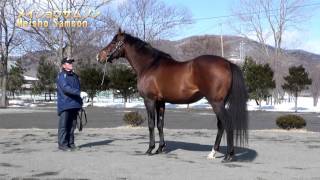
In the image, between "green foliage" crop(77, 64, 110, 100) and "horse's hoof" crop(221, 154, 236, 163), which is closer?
"horse's hoof" crop(221, 154, 236, 163)

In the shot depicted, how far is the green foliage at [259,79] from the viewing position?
4666 centimetres

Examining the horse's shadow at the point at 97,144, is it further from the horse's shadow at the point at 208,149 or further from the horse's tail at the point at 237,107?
the horse's tail at the point at 237,107

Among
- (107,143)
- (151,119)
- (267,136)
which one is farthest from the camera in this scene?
(267,136)

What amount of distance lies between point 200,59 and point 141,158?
2.24 metres

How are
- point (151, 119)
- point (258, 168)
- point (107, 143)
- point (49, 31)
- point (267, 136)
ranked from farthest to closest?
1. point (49, 31)
2. point (267, 136)
3. point (107, 143)
4. point (151, 119)
5. point (258, 168)

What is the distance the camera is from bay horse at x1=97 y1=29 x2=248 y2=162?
32.0ft

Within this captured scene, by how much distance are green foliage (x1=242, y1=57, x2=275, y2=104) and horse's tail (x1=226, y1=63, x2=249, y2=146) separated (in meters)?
36.6

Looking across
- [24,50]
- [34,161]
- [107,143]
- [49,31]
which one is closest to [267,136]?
[107,143]

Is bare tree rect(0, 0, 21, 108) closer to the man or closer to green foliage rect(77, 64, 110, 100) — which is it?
green foliage rect(77, 64, 110, 100)

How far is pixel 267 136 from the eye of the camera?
15914 mm

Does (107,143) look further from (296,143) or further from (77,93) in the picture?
(296,143)

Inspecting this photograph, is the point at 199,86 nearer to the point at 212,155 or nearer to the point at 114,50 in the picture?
the point at 212,155

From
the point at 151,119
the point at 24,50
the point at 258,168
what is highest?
the point at 24,50

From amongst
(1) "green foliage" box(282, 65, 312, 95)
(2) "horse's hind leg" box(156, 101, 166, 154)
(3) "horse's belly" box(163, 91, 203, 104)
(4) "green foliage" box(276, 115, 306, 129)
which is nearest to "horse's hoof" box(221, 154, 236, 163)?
(3) "horse's belly" box(163, 91, 203, 104)
